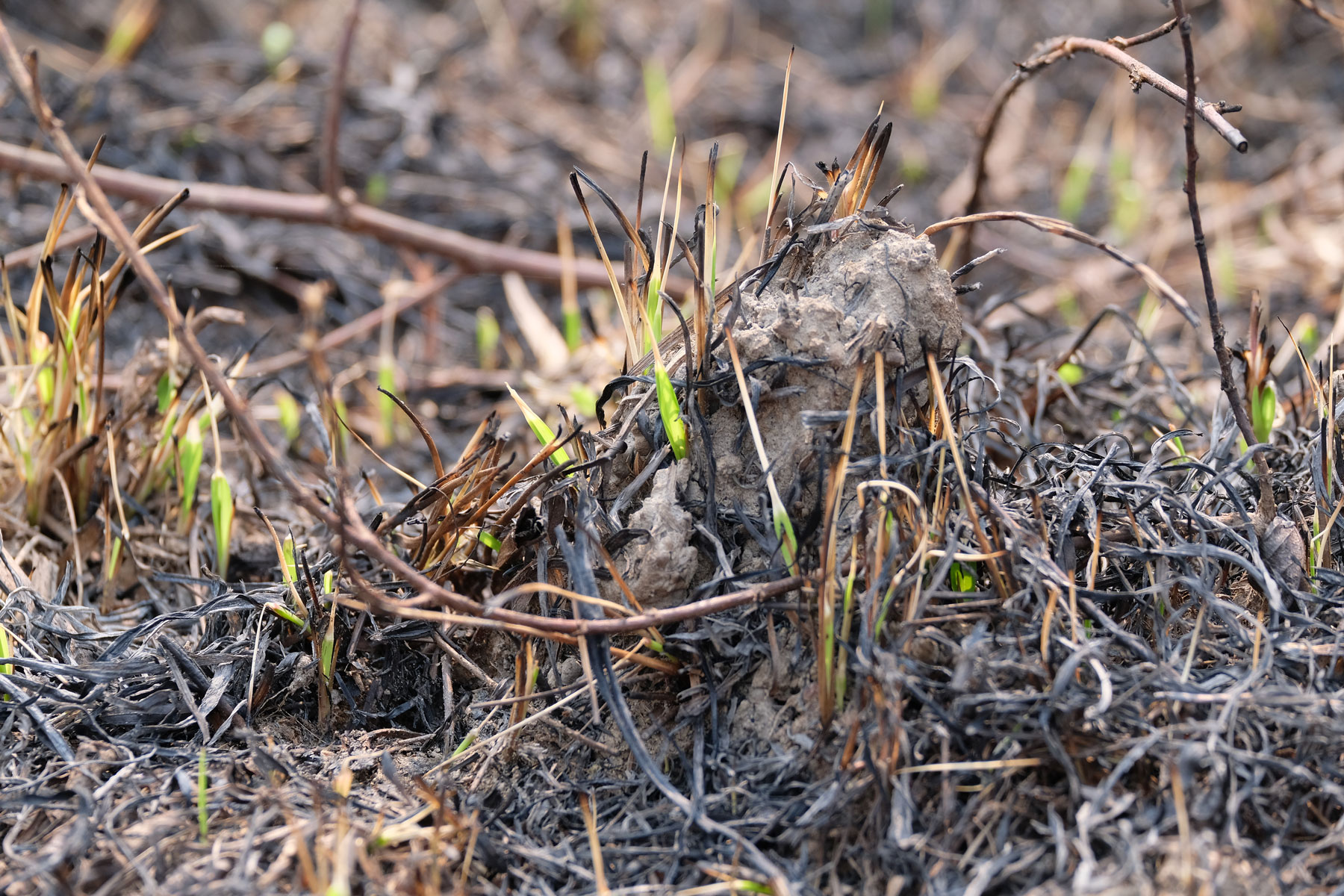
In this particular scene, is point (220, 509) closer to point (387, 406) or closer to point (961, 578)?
point (387, 406)

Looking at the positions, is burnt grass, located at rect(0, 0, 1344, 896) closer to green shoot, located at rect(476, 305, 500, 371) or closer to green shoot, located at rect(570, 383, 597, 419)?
green shoot, located at rect(570, 383, 597, 419)

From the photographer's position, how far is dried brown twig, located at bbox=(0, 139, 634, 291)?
2334 millimetres

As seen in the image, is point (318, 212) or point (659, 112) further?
point (659, 112)

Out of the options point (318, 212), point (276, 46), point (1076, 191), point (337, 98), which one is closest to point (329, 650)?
point (337, 98)

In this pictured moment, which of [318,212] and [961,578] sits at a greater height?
[318,212]

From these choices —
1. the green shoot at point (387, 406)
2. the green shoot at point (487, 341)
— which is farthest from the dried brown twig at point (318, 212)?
the green shoot at point (387, 406)

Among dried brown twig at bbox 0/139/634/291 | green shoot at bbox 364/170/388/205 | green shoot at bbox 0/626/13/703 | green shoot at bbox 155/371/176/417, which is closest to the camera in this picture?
green shoot at bbox 0/626/13/703

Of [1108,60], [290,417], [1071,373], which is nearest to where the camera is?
[1108,60]

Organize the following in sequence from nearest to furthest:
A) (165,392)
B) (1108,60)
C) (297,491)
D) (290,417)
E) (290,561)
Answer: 1. (297,491)
2. (290,561)
3. (1108,60)
4. (165,392)
5. (290,417)

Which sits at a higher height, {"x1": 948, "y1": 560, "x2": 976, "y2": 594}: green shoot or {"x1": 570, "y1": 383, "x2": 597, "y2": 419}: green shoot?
{"x1": 948, "y1": 560, "x2": 976, "y2": 594}: green shoot

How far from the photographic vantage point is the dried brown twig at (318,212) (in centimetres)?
233

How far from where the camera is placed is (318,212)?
2586 mm

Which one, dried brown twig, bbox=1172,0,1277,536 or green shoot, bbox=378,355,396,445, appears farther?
green shoot, bbox=378,355,396,445

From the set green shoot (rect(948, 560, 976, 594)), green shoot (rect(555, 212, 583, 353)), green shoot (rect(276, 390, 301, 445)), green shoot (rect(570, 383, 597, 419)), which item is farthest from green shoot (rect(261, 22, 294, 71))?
green shoot (rect(948, 560, 976, 594))
